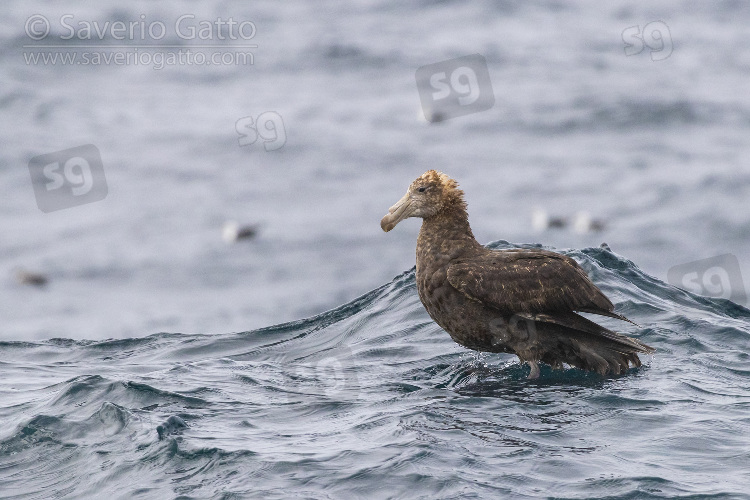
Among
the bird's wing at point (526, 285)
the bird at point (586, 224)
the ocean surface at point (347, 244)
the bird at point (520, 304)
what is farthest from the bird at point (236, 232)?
the bird's wing at point (526, 285)

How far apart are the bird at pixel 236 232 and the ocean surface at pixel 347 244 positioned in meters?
0.24

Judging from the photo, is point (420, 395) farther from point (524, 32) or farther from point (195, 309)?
point (524, 32)

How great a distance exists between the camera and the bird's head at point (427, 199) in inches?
406

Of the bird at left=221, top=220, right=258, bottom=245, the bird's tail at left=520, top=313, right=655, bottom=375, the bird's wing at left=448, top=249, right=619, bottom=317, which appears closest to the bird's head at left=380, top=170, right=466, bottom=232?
the bird's wing at left=448, top=249, right=619, bottom=317

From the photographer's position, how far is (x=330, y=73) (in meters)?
28.2

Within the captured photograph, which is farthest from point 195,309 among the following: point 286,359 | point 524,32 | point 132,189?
point 524,32

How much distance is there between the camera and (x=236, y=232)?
21.2m

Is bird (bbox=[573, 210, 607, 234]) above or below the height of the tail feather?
above

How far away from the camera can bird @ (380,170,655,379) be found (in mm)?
9734

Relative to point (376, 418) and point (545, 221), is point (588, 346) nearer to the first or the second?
point (376, 418)

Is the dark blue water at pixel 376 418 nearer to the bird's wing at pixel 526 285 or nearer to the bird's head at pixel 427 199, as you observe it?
the bird's wing at pixel 526 285

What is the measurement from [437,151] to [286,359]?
12.9 metres

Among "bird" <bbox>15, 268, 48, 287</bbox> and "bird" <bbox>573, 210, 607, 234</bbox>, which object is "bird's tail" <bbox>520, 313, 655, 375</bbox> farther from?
"bird" <bbox>15, 268, 48, 287</bbox>

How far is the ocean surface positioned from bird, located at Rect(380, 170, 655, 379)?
0.32m
